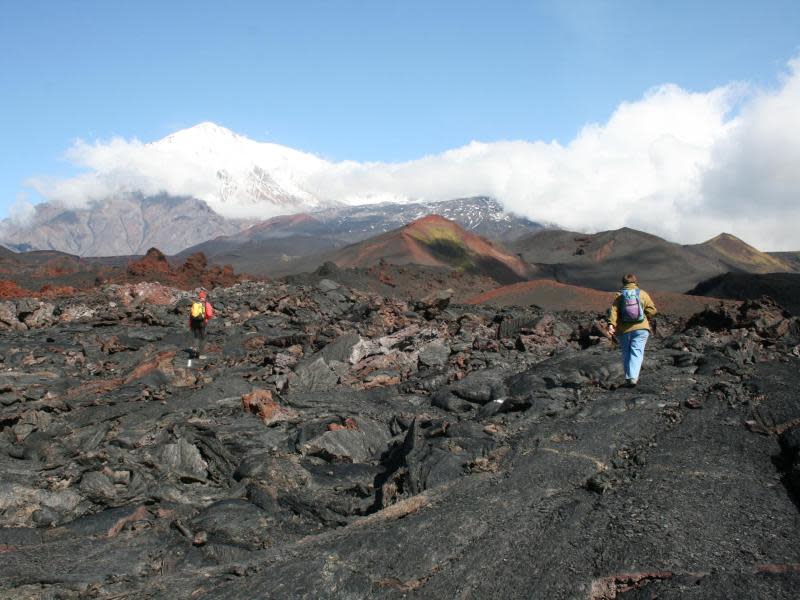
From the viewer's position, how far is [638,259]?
61500mm

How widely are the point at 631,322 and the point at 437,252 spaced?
146 feet

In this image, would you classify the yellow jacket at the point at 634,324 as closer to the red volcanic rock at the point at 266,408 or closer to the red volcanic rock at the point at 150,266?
the red volcanic rock at the point at 266,408

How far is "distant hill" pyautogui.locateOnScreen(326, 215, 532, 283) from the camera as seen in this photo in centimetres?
4950

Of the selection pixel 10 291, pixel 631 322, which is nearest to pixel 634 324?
pixel 631 322

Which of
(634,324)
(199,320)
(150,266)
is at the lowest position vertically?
(199,320)

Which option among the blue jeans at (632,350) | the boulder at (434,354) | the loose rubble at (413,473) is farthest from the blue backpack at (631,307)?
the boulder at (434,354)

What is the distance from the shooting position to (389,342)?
39.7 feet

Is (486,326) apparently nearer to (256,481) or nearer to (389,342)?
(389,342)

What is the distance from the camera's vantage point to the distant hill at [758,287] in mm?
29344

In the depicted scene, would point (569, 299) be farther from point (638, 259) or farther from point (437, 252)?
point (638, 259)

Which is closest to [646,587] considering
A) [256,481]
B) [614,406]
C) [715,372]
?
[614,406]

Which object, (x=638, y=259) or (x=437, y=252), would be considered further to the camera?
(x=638, y=259)

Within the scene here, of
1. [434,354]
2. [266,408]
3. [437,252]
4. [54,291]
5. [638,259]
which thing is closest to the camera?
[266,408]

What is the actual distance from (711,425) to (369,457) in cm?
349
